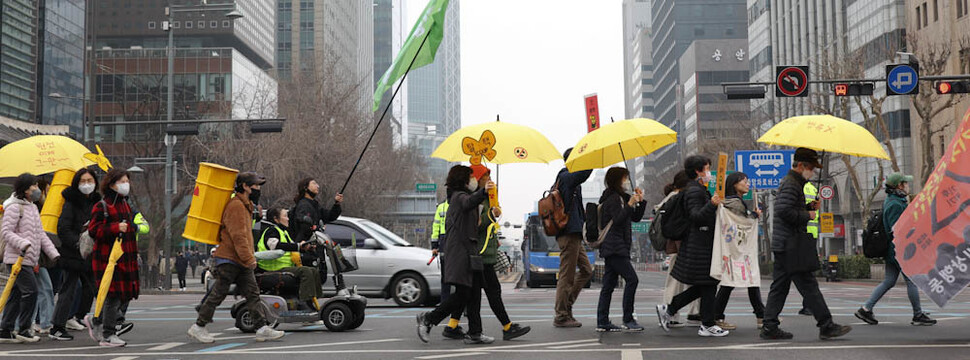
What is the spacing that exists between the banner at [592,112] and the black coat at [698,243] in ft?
5.41

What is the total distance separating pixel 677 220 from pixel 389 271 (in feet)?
26.9

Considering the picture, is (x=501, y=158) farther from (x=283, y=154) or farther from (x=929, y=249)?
(x=283, y=154)

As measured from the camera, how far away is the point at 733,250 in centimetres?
964

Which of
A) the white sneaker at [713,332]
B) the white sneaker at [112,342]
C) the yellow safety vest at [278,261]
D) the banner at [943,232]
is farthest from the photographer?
the yellow safety vest at [278,261]

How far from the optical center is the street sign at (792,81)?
71.5ft

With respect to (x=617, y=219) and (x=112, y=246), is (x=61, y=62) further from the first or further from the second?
(x=617, y=219)

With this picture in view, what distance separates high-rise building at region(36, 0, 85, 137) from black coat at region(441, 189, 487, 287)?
2238 inches

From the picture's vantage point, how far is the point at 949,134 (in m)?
50.8

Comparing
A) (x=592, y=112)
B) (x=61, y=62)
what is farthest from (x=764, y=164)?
(x=61, y=62)

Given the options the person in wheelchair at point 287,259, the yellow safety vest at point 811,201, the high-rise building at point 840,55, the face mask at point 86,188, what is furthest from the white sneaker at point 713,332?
the high-rise building at point 840,55

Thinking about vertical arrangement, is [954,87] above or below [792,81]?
below

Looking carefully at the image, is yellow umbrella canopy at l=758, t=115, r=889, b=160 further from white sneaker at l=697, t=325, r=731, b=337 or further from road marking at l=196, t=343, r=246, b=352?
road marking at l=196, t=343, r=246, b=352

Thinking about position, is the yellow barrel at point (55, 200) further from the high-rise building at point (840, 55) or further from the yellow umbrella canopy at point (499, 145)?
the high-rise building at point (840, 55)

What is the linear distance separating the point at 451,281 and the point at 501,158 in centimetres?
144
